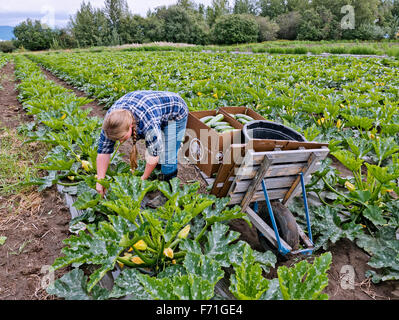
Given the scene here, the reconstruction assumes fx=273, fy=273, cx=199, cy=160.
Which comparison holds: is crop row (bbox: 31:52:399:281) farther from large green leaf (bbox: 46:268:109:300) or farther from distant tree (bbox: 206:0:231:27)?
distant tree (bbox: 206:0:231:27)

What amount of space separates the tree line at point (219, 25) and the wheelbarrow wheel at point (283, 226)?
44.8 m

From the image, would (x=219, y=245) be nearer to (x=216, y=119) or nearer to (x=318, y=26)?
(x=216, y=119)

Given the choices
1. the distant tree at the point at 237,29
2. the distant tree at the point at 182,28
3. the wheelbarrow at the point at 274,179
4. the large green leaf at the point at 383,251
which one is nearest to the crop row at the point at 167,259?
the wheelbarrow at the point at 274,179

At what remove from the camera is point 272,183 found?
2402mm

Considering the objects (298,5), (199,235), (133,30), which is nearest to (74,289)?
(199,235)

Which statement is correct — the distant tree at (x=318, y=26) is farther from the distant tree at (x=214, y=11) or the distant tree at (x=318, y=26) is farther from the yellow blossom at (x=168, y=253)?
the yellow blossom at (x=168, y=253)

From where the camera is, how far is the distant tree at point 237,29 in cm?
4528

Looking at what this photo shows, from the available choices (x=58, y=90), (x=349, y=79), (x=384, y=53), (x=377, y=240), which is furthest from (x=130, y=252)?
(x=384, y=53)

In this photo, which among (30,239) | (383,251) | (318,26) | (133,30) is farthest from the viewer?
(133,30)

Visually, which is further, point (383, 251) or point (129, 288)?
point (383, 251)

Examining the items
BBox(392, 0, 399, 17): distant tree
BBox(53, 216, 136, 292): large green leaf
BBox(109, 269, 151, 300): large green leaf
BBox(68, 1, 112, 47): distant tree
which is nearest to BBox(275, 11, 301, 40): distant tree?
BBox(392, 0, 399, 17): distant tree

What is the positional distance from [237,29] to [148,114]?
48.1 metres

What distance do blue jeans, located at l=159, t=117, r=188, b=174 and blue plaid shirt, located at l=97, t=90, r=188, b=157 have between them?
0.13 meters

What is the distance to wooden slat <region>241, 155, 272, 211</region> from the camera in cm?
214
